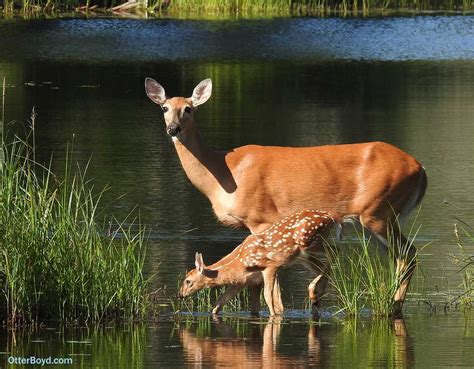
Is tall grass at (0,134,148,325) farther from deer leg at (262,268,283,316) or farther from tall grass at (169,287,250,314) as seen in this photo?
deer leg at (262,268,283,316)

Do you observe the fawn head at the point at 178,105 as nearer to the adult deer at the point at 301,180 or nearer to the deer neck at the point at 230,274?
the adult deer at the point at 301,180

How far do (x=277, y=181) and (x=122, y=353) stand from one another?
10.1 ft

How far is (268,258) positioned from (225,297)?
44 cm

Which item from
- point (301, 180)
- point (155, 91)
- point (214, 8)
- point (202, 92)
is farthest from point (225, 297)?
point (214, 8)

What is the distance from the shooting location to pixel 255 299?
10469mm

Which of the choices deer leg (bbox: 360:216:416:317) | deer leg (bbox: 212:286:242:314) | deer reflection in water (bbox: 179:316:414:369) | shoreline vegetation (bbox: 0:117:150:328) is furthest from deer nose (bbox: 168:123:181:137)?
deer reflection in water (bbox: 179:316:414:369)

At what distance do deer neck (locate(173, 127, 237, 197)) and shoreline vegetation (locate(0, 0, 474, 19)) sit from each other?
1366 inches

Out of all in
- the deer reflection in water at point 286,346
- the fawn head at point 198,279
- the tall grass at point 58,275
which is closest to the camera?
the deer reflection in water at point 286,346

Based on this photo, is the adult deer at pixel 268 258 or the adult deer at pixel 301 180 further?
the adult deer at pixel 301 180

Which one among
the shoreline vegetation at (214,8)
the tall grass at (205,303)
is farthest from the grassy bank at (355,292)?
the shoreline vegetation at (214,8)

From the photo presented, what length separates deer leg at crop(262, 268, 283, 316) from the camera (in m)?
10.1

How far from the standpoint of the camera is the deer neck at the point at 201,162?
1150 cm

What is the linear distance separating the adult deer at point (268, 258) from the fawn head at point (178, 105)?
4.11 ft

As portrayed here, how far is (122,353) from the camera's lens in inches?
340
